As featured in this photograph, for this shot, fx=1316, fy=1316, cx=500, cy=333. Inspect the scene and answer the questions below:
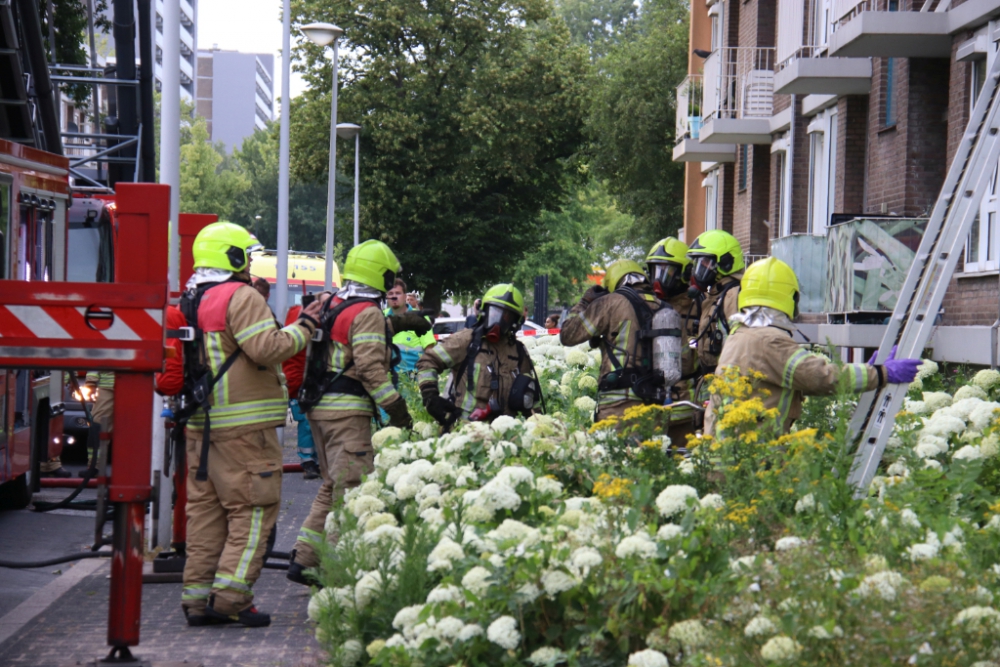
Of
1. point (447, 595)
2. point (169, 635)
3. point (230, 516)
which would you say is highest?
point (447, 595)

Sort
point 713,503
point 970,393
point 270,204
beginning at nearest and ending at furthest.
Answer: point 713,503 → point 970,393 → point 270,204

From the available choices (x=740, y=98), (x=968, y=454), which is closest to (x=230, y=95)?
(x=740, y=98)

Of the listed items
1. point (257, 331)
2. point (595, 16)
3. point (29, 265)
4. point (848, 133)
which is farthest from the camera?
point (595, 16)

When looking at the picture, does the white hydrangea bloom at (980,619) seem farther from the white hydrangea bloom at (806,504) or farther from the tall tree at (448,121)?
the tall tree at (448,121)

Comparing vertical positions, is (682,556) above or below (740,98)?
below

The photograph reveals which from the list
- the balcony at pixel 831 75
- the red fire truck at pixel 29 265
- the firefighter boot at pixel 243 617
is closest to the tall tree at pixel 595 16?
the balcony at pixel 831 75

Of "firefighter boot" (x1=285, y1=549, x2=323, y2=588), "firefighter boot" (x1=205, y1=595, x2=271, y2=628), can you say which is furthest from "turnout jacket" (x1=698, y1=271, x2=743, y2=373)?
"firefighter boot" (x1=205, y1=595, x2=271, y2=628)

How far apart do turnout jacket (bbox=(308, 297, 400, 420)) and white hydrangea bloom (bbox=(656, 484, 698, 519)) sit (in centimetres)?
304

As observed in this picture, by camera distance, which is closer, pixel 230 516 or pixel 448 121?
pixel 230 516

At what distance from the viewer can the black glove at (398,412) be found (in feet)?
24.4

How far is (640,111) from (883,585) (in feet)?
102

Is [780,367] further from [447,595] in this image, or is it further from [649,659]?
[649,659]

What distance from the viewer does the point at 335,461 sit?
24.5ft

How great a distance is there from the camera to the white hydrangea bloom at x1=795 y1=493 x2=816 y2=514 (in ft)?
14.5
